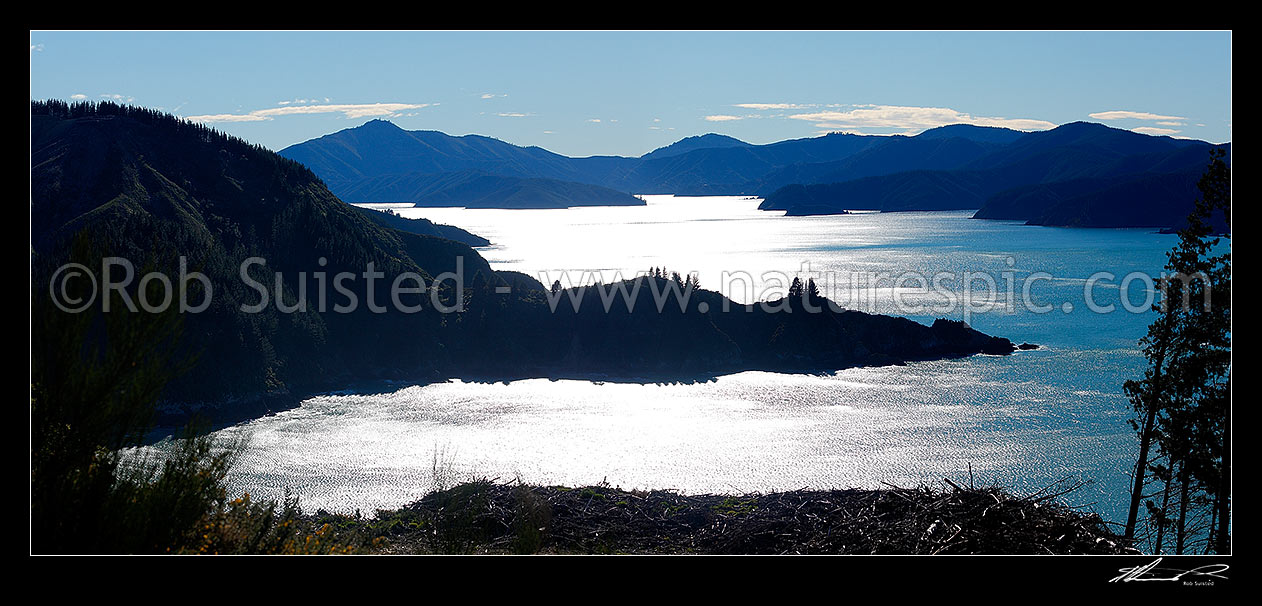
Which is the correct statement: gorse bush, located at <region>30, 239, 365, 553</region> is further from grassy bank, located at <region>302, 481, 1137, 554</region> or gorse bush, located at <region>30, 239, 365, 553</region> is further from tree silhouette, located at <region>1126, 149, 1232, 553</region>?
tree silhouette, located at <region>1126, 149, 1232, 553</region>

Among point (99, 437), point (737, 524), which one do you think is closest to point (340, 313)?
point (737, 524)

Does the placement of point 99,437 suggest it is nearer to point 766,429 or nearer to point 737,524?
point 737,524

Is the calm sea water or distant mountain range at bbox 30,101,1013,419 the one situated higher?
distant mountain range at bbox 30,101,1013,419

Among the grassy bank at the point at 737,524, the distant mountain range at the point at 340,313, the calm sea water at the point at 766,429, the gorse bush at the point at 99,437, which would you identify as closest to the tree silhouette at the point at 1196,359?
the grassy bank at the point at 737,524

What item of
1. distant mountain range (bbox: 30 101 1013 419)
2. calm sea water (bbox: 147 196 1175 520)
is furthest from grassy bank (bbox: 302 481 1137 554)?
distant mountain range (bbox: 30 101 1013 419)

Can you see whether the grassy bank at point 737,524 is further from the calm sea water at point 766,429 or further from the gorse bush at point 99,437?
the calm sea water at point 766,429

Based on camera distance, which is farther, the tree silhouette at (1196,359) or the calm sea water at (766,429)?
the calm sea water at (766,429)

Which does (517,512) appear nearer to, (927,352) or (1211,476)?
(1211,476)

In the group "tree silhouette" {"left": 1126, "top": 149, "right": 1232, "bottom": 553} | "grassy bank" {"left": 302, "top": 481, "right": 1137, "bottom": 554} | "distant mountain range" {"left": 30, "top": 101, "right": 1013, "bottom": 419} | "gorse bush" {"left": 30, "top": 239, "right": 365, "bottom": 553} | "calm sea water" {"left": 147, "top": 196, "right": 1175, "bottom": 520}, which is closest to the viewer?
"gorse bush" {"left": 30, "top": 239, "right": 365, "bottom": 553}

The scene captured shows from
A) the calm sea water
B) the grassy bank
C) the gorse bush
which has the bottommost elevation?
the calm sea water
